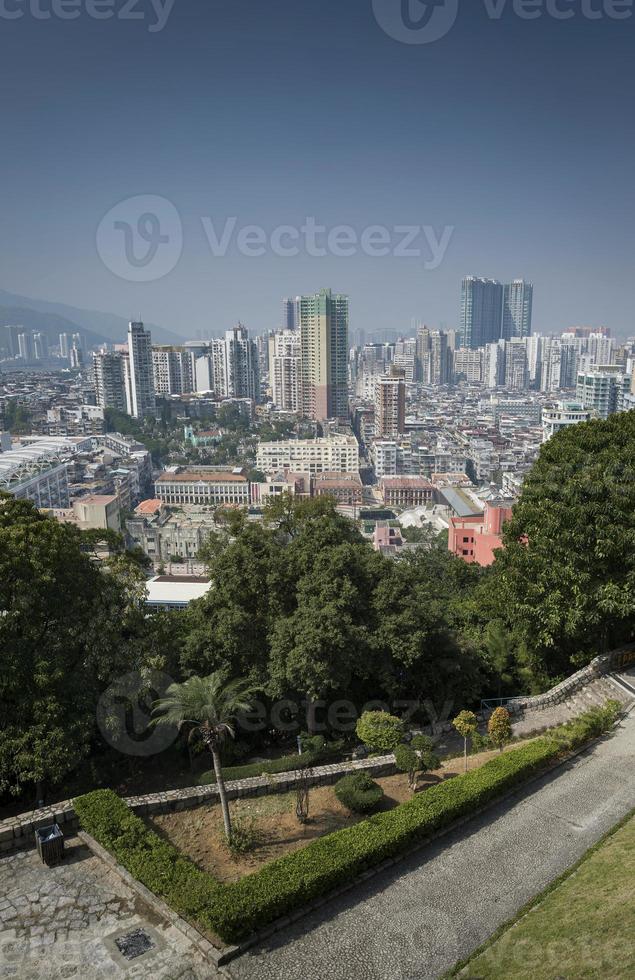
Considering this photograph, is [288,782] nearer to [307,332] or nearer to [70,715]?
[70,715]

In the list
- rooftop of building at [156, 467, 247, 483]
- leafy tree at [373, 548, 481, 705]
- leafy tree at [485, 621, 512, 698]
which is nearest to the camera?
leafy tree at [373, 548, 481, 705]

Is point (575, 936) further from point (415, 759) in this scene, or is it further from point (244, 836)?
point (244, 836)

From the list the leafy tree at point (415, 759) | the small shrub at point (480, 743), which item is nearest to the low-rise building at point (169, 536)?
the small shrub at point (480, 743)

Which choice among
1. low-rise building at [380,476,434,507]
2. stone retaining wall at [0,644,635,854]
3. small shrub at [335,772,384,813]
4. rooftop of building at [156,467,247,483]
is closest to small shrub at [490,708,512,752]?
stone retaining wall at [0,644,635,854]

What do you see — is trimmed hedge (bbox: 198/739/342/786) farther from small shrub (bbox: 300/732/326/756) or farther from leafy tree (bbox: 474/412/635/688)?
leafy tree (bbox: 474/412/635/688)

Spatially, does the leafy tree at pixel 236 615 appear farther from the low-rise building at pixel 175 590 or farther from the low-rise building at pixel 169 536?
the low-rise building at pixel 169 536
